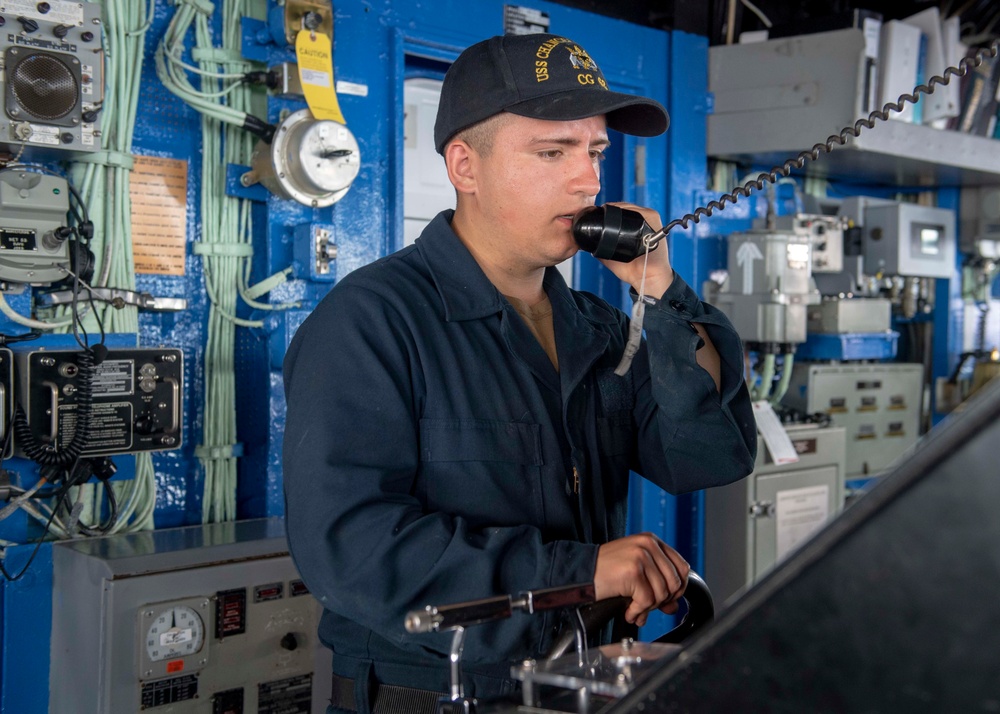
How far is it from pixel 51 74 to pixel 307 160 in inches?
26.2

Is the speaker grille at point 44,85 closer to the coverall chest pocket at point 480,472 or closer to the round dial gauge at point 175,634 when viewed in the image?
the round dial gauge at point 175,634

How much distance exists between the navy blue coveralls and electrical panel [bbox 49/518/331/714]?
0.88m

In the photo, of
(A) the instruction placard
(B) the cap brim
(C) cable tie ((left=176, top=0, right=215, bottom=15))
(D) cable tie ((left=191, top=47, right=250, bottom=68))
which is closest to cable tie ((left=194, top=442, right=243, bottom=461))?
(A) the instruction placard

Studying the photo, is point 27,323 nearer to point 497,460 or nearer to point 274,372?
point 274,372

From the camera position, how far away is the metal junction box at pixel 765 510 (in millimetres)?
3623

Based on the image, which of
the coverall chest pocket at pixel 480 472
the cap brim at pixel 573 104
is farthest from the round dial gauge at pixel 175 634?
the cap brim at pixel 573 104

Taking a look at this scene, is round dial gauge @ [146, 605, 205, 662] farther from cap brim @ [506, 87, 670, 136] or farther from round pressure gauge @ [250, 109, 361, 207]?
cap brim @ [506, 87, 670, 136]

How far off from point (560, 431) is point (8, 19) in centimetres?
169

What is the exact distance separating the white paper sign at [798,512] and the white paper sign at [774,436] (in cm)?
15

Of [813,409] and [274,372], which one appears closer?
[274,372]

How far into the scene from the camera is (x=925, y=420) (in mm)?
4984

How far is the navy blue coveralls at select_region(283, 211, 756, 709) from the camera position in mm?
1271

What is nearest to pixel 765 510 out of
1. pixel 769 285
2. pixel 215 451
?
pixel 769 285

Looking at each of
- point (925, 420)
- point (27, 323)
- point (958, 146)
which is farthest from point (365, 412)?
point (925, 420)
